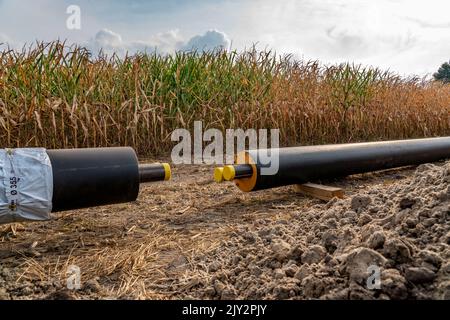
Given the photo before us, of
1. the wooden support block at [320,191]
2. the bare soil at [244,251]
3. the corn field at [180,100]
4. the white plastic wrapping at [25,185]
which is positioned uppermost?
the corn field at [180,100]

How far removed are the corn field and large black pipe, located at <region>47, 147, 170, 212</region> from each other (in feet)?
6.16

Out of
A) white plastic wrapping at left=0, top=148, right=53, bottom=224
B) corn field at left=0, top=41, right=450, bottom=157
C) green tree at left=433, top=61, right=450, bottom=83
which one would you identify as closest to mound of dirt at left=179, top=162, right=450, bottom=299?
white plastic wrapping at left=0, top=148, right=53, bottom=224

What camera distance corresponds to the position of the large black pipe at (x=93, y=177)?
2104 millimetres

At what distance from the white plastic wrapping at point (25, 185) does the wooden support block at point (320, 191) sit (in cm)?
193

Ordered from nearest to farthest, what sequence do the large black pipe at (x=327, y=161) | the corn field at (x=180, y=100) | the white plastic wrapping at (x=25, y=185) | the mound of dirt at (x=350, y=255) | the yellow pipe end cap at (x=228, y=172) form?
the mound of dirt at (x=350, y=255) → the white plastic wrapping at (x=25, y=185) → the yellow pipe end cap at (x=228, y=172) → the large black pipe at (x=327, y=161) → the corn field at (x=180, y=100)

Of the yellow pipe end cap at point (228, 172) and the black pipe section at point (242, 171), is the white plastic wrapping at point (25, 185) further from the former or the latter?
the black pipe section at point (242, 171)

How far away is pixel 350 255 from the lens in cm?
146

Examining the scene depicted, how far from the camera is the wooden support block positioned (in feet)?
9.99

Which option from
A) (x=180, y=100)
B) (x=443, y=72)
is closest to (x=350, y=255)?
(x=180, y=100)

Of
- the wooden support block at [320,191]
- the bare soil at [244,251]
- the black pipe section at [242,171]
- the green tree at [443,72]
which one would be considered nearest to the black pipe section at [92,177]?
the bare soil at [244,251]

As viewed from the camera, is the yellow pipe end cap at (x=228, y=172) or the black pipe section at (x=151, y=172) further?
the yellow pipe end cap at (x=228, y=172)

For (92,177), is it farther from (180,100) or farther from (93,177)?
(180,100)
